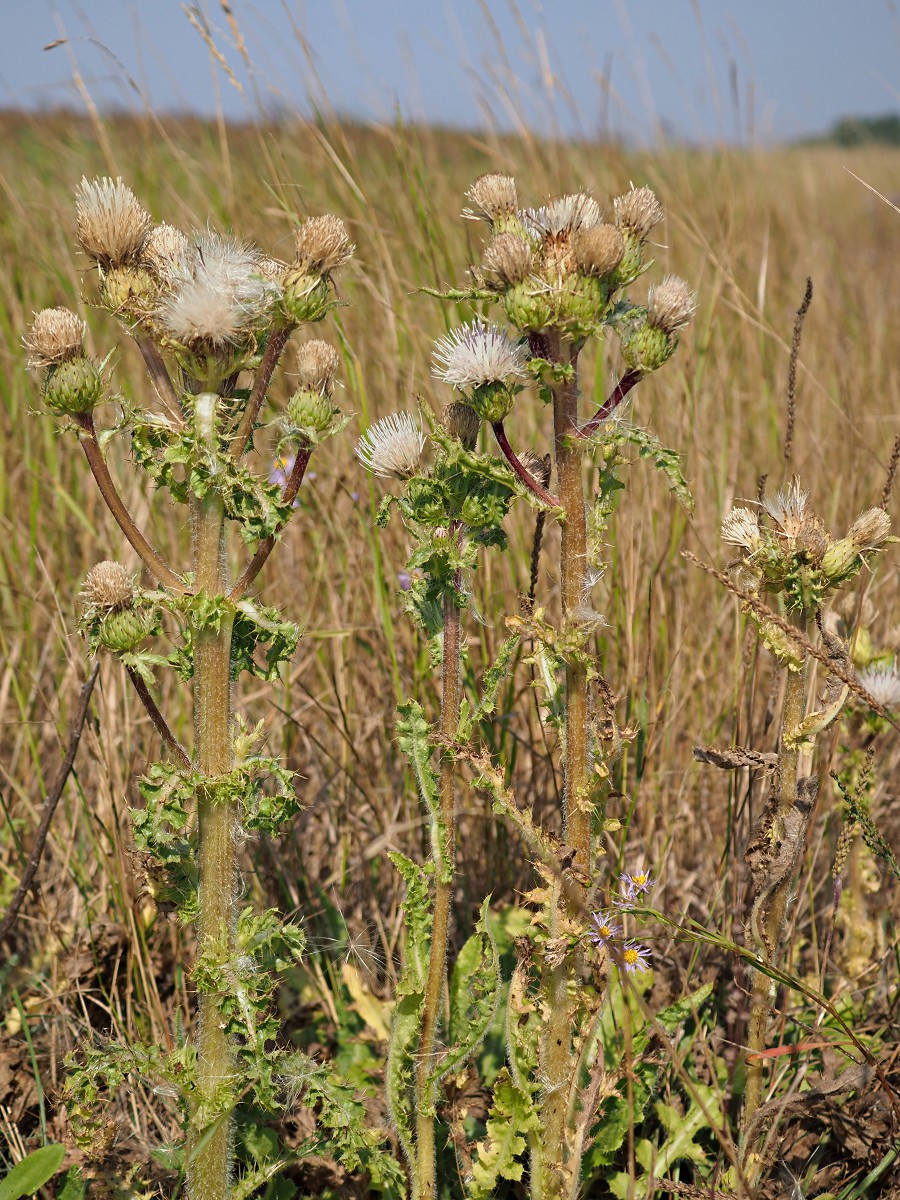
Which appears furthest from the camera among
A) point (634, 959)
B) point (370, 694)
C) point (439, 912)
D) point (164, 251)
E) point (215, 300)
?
point (370, 694)

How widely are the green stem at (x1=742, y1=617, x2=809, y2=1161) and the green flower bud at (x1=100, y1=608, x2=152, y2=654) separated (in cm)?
93

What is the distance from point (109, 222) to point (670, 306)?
2.38 ft

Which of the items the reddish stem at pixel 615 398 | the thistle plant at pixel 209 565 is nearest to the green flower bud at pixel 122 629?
the thistle plant at pixel 209 565

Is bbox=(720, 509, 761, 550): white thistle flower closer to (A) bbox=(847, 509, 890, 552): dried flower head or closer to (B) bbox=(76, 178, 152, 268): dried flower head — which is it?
(A) bbox=(847, 509, 890, 552): dried flower head

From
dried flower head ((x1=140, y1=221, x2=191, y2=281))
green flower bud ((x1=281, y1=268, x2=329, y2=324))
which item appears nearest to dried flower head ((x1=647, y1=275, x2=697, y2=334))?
green flower bud ((x1=281, y1=268, x2=329, y2=324))

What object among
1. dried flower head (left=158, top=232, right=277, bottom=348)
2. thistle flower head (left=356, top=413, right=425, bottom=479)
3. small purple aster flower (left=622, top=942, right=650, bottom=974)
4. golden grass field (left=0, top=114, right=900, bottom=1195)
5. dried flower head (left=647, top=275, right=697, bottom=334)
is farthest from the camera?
golden grass field (left=0, top=114, right=900, bottom=1195)

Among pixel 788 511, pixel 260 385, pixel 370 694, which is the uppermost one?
Answer: pixel 260 385

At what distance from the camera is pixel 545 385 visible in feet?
4.63

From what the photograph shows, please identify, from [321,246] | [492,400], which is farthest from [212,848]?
[321,246]

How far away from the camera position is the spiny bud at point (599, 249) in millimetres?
1263

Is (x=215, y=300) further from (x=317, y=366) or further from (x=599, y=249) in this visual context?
(x=599, y=249)

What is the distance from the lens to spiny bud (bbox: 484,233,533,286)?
1.28 meters

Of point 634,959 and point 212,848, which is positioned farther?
point 634,959

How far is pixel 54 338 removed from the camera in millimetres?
1305
